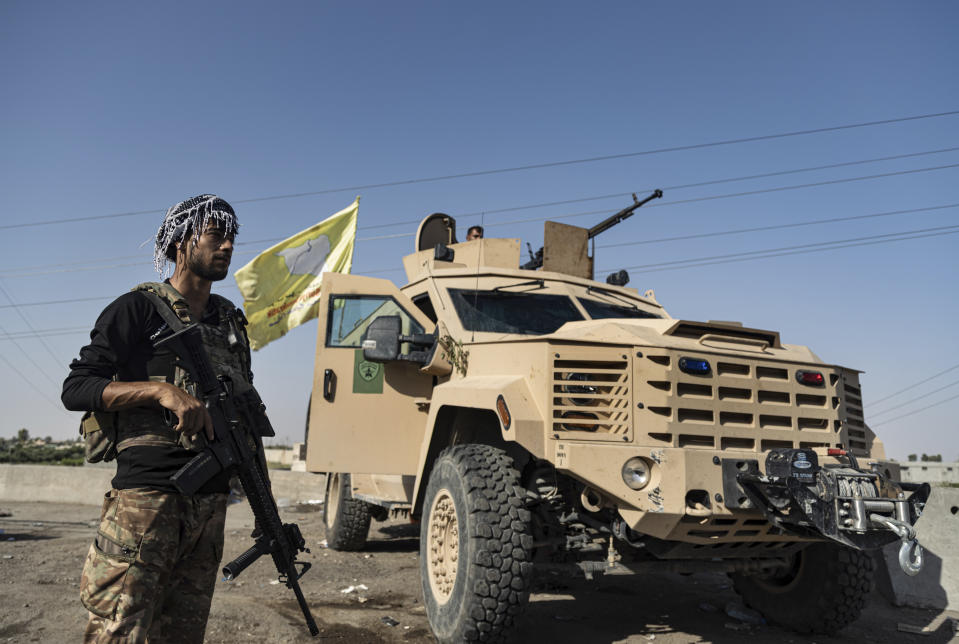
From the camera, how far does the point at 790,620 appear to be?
4438mm

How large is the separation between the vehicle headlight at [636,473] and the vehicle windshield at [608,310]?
1.94 meters

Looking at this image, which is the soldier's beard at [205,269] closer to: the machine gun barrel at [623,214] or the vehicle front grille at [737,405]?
the vehicle front grille at [737,405]

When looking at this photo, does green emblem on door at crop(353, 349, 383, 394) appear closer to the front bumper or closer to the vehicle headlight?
the vehicle headlight

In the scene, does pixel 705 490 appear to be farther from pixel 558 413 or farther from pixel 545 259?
pixel 545 259

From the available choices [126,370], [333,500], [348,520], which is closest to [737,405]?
[126,370]

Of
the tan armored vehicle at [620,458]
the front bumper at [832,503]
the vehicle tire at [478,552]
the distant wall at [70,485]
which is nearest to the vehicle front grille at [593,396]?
the tan armored vehicle at [620,458]

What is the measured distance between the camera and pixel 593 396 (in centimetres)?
346

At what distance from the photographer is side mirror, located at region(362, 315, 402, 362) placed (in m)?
4.68

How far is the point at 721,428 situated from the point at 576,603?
7.08 ft

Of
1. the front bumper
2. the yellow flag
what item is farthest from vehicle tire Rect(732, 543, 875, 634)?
the yellow flag

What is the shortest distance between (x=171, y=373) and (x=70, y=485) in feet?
42.9

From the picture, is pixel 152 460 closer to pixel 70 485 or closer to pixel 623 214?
pixel 623 214

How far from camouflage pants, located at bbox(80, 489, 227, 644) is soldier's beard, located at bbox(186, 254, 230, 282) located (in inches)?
30.9

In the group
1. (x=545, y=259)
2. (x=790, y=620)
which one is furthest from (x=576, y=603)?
(x=545, y=259)
